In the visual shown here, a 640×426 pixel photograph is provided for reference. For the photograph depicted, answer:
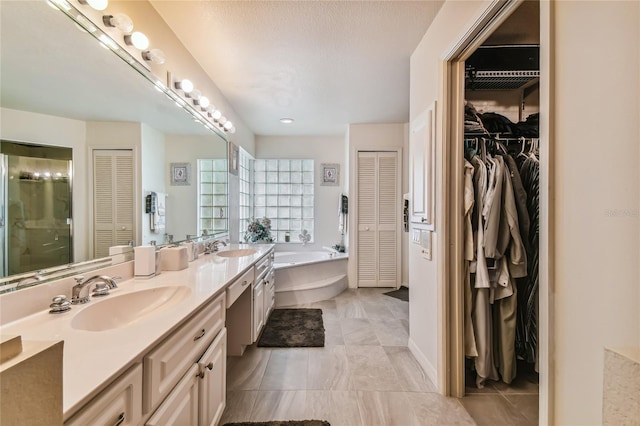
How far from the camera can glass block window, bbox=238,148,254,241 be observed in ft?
13.6

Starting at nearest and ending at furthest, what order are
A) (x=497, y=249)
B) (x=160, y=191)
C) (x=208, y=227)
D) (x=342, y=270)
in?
(x=497, y=249) → (x=160, y=191) → (x=208, y=227) → (x=342, y=270)

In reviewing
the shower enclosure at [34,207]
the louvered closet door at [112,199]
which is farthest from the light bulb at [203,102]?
the shower enclosure at [34,207]

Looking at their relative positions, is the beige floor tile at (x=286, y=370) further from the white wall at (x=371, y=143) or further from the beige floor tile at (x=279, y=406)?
the white wall at (x=371, y=143)

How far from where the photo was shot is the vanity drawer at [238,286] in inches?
61.6

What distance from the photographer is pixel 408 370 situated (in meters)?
2.04

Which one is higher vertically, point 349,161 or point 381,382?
point 349,161

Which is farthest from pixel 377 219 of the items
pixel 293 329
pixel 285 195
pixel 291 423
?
pixel 291 423

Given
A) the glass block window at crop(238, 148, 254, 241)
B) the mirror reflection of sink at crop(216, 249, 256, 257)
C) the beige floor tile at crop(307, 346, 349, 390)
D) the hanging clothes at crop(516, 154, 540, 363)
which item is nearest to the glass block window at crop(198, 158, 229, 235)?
the mirror reflection of sink at crop(216, 249, 256, 257)

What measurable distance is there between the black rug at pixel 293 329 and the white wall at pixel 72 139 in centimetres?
171

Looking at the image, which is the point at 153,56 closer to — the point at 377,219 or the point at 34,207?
the point at 34,207
